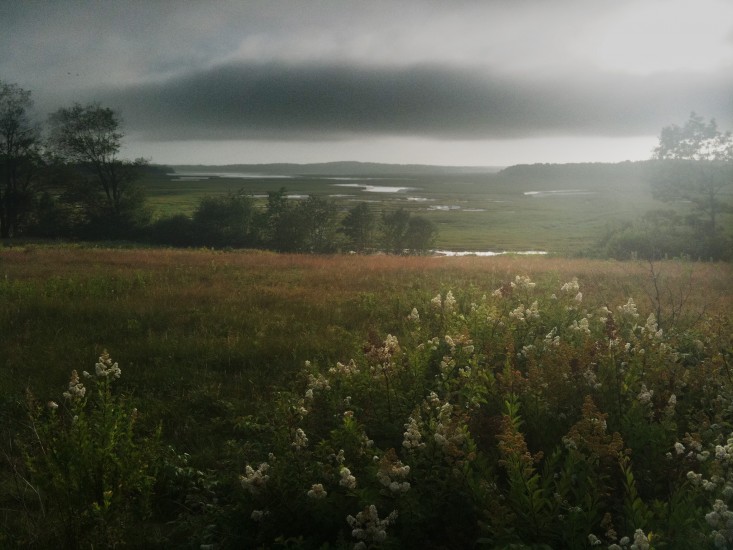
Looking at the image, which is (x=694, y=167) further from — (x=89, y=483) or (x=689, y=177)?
(x=89, y=483)

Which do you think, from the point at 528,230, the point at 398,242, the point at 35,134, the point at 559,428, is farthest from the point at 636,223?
the point at 528,230

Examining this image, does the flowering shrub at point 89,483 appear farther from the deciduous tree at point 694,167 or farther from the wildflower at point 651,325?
the deciduous tree at point 694,167

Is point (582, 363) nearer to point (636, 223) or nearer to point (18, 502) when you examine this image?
point (18, 502)

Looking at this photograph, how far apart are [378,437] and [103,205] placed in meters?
58.9

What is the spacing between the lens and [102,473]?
382cm

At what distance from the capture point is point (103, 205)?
5625cm

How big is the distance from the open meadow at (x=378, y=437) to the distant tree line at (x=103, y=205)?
1947 inches

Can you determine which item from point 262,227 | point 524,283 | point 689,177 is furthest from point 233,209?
point 524,283

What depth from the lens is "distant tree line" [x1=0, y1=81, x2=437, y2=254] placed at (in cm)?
5012

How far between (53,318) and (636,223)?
4176cm

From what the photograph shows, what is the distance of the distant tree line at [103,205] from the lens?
50.1m

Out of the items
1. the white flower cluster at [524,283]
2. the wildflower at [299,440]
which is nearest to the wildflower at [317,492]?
the wildflower at [299,440]

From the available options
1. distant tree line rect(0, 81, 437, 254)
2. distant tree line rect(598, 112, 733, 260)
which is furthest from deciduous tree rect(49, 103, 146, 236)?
distant tree line rect(598, 112, 733, 260)

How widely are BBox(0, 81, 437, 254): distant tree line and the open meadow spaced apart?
162ft
